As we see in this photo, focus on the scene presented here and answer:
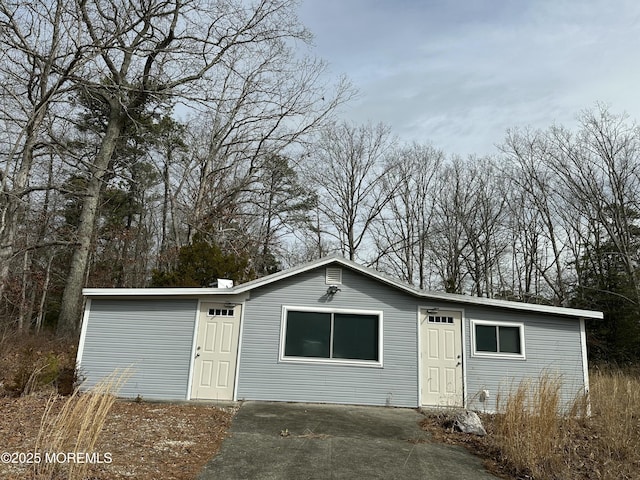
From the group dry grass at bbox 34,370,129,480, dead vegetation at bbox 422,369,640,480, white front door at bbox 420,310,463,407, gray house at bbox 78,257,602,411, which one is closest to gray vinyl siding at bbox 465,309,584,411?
gray house at bbox 78,257,602,411

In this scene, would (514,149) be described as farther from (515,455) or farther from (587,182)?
(515,455)

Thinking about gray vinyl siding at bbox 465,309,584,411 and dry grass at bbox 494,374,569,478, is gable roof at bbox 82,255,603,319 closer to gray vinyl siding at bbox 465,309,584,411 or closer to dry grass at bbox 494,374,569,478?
gray vinyl siding at bbox 465,309,584,411

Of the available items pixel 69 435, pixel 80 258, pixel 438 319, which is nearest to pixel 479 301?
pixel 438 319

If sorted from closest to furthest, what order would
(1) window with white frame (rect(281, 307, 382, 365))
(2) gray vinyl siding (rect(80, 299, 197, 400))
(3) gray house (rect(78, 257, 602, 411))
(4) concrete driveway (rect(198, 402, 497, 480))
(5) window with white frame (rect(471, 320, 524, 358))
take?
(4) concrete driveway (rect(198, 402, 497, 480)) → (2) gray vinyl siding (rect(80, 299, 197, 400)) → (3) gray house (rect(78, 257, 602, 411)) → (1) window with white frame (rect(281, 307, 382, 365)) → (5) window with white frame (rect(471, 320, 524, 358))

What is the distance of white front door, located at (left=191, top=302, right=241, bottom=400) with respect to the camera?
844cm

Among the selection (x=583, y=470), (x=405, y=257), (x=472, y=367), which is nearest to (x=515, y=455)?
(x=583, y=470)

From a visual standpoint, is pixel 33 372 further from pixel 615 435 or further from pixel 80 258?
pixel 615 435

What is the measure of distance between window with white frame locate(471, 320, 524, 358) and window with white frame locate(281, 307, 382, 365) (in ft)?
6.86

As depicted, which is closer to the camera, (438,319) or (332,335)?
(332,335)

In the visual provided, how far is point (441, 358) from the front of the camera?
8820mm

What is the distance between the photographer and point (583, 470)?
196 inches

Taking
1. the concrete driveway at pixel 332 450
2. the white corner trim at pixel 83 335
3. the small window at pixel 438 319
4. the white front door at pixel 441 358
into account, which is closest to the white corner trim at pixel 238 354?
the concrete driveway at pixel 332 450

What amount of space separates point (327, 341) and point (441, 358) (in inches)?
95.2

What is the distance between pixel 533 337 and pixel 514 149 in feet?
52.8
